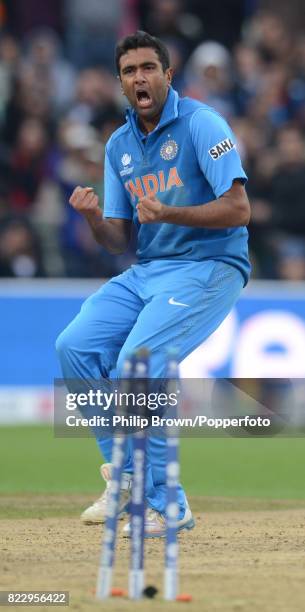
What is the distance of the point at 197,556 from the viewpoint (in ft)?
23.6

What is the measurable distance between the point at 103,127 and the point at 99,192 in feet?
3.64

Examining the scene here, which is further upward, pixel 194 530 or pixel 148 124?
pixel 148 124

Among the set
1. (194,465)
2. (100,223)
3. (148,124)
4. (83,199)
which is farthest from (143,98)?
(194,465)

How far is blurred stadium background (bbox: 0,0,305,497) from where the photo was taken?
15.4m

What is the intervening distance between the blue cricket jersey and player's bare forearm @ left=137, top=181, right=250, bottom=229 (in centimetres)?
15

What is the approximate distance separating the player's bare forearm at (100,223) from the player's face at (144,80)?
1.92ft

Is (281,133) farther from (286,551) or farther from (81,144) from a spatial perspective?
(286,551)

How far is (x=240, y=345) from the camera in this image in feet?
50.5

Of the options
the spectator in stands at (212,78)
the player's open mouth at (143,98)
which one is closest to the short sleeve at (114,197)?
the player's open mouth at (143,98)

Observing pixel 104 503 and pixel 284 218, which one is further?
pixel 284 218

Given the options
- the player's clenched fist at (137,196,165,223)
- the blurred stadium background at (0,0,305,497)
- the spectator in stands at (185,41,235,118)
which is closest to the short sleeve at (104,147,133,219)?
the player's clenched fist at (137,196,165,223)

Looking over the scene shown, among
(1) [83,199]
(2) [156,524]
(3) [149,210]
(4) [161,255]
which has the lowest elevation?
(2) [156,524]

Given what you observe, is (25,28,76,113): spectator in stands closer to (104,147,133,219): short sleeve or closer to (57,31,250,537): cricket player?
(104,147,133,219): short sleeve

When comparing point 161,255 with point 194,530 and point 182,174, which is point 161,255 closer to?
point 182,174
